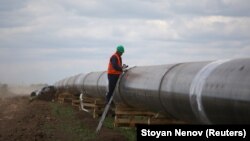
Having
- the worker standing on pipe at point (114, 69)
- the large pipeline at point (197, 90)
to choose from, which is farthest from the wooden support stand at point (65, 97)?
the large pipeline at point (197, 90)

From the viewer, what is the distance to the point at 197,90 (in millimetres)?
7223

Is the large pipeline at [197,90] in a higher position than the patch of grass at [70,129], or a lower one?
higher

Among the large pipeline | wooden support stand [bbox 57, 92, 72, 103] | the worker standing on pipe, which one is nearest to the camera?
the large pipeline

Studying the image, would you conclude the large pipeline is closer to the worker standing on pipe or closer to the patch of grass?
the worker standing on pipe

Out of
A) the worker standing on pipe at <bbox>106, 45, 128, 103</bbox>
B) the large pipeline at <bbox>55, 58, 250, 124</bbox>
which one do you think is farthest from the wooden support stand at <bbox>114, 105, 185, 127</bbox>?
the worker standing on pipe at <bbox>106, 45, 128, 103</bbox>

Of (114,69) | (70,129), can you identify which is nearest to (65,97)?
(70,129)

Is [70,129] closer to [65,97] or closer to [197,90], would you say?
[197,90]

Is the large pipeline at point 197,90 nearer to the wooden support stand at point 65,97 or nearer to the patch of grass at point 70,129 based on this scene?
the patch of grass at point 70,129

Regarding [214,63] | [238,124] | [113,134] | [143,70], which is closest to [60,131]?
[113,134]

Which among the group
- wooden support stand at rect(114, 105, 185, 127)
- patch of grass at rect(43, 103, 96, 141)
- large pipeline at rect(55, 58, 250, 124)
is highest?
large pipeline at rect(55, 58, 250, 124)

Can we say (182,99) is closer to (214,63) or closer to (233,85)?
(214,63)

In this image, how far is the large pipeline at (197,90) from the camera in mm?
6203

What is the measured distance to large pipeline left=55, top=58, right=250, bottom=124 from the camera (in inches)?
244

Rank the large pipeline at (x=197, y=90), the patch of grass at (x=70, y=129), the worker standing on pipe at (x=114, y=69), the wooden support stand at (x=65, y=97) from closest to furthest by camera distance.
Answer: the large pipeline at (x=197, y=90) < the patch of grass at (x=70, y=129) < the worker standing on pipe at (x=114, y=69) < the wooden support stand at (x=65, y=97)
